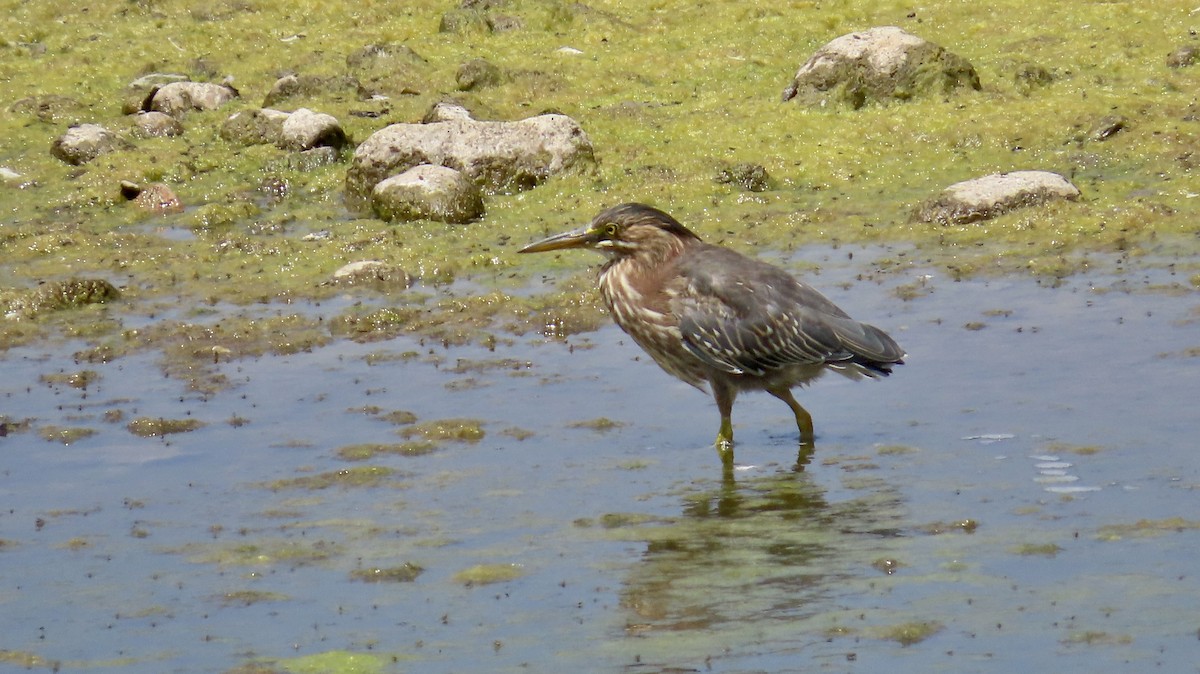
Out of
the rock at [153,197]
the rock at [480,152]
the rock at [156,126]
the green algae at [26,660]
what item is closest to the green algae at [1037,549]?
the green algae at [26,660]

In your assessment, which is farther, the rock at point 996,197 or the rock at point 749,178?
the rock at point 749,178

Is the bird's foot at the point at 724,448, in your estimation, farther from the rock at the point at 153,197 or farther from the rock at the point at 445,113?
the rock at the point at 153,197

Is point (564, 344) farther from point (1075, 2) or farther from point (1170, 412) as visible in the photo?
point (1075, 2)

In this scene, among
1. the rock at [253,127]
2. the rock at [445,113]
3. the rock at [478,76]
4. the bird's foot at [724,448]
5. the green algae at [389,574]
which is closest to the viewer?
the green algae at [389,574]

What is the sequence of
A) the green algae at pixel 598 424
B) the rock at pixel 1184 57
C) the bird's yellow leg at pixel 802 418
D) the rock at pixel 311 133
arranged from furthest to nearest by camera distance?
1. the rock at pixel 1184 57
2. the rock at pixel 311 133
3. the green algae at pixel 598 424
4. the bird's yellow leg at pixel 802 418

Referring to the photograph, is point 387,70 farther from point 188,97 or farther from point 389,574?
point 389,574

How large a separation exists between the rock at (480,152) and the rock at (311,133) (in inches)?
50.9

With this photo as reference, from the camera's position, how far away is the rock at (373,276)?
1403 centimetres

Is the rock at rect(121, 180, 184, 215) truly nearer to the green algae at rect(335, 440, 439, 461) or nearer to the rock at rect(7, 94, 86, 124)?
the rock at rect(7, 94, 86, 124)

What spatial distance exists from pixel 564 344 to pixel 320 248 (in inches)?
146

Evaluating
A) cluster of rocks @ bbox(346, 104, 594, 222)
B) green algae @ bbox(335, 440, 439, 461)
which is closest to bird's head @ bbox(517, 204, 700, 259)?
green algae @ bbox(335, 440, 439, 461)

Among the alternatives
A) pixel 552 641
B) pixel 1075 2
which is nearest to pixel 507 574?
pixel 552 641

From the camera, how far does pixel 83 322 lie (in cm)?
1335

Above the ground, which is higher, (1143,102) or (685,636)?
(1143,102)
